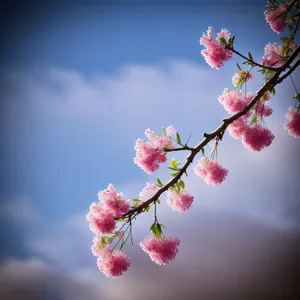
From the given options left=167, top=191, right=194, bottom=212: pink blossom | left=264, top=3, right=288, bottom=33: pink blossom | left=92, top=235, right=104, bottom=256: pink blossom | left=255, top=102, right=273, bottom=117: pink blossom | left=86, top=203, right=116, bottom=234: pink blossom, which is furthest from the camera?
left=264, top=3, right=288, bottom=33: pink blossom

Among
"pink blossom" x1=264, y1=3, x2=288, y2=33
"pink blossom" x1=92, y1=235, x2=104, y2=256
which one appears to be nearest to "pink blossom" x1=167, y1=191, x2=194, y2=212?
"pink blossom" x1=92, y1=235, x2=104, y2=256

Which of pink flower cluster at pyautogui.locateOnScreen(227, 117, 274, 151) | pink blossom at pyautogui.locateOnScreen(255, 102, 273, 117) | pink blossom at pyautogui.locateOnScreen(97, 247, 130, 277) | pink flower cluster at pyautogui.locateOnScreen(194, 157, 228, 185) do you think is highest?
pink blossom at pyautogui.locateOnScreen(255, 102, 273, 117)

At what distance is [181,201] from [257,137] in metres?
0.65

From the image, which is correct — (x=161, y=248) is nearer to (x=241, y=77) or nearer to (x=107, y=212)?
(x=107, y=212)

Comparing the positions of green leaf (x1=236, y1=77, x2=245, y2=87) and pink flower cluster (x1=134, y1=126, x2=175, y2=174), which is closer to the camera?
pink flower cluster (x1=134, y1=126, x2=175, y2=174)

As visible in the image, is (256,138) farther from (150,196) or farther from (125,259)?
(125,259)

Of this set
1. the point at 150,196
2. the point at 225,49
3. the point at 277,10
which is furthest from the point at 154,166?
the point at 277,10

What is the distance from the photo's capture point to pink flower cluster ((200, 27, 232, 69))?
6.56 ft

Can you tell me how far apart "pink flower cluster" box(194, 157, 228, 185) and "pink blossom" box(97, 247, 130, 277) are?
0.73 meters

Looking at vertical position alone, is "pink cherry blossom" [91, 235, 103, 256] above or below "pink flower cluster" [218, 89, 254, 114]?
below

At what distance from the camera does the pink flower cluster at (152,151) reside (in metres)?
1.89

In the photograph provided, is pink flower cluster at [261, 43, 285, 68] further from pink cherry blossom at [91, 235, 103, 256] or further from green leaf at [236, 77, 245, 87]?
pink cherry blossom at [91, 235, 103, 256]

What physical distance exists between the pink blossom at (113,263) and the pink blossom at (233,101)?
3.99 feet

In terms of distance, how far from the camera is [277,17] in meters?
2.30
